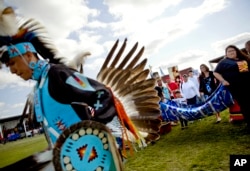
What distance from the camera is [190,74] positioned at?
4.50 meters

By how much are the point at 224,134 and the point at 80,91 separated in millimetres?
2437

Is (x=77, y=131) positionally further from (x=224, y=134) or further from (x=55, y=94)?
(x=224, y=134)

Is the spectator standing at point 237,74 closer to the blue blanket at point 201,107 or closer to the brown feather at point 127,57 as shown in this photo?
the blue blanket at point 201,107

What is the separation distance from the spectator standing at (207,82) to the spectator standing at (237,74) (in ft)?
3.70

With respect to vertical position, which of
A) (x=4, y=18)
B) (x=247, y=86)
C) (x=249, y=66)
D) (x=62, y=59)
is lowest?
(x=247, y=86)

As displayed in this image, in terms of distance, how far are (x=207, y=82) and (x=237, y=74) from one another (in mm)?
1302

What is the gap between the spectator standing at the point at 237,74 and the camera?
2.66 meters

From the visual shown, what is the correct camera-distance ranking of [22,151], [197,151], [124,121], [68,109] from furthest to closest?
1. [22,151]
2. [197,151]
3. [124,121]
4. [68,109]

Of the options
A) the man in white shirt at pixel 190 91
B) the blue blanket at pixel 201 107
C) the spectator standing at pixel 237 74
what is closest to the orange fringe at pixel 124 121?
the spectator standing at pixel 237 74

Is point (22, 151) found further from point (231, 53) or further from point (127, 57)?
point (127, 57)

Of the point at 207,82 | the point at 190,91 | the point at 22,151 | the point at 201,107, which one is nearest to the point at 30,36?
→ the point at 201,107

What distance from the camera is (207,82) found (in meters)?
3.98

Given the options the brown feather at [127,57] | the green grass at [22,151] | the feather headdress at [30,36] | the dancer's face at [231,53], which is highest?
the feather headdress at [30,36]

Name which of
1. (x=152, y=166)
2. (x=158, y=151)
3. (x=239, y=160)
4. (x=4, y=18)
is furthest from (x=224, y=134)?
(x=4, y=18)
